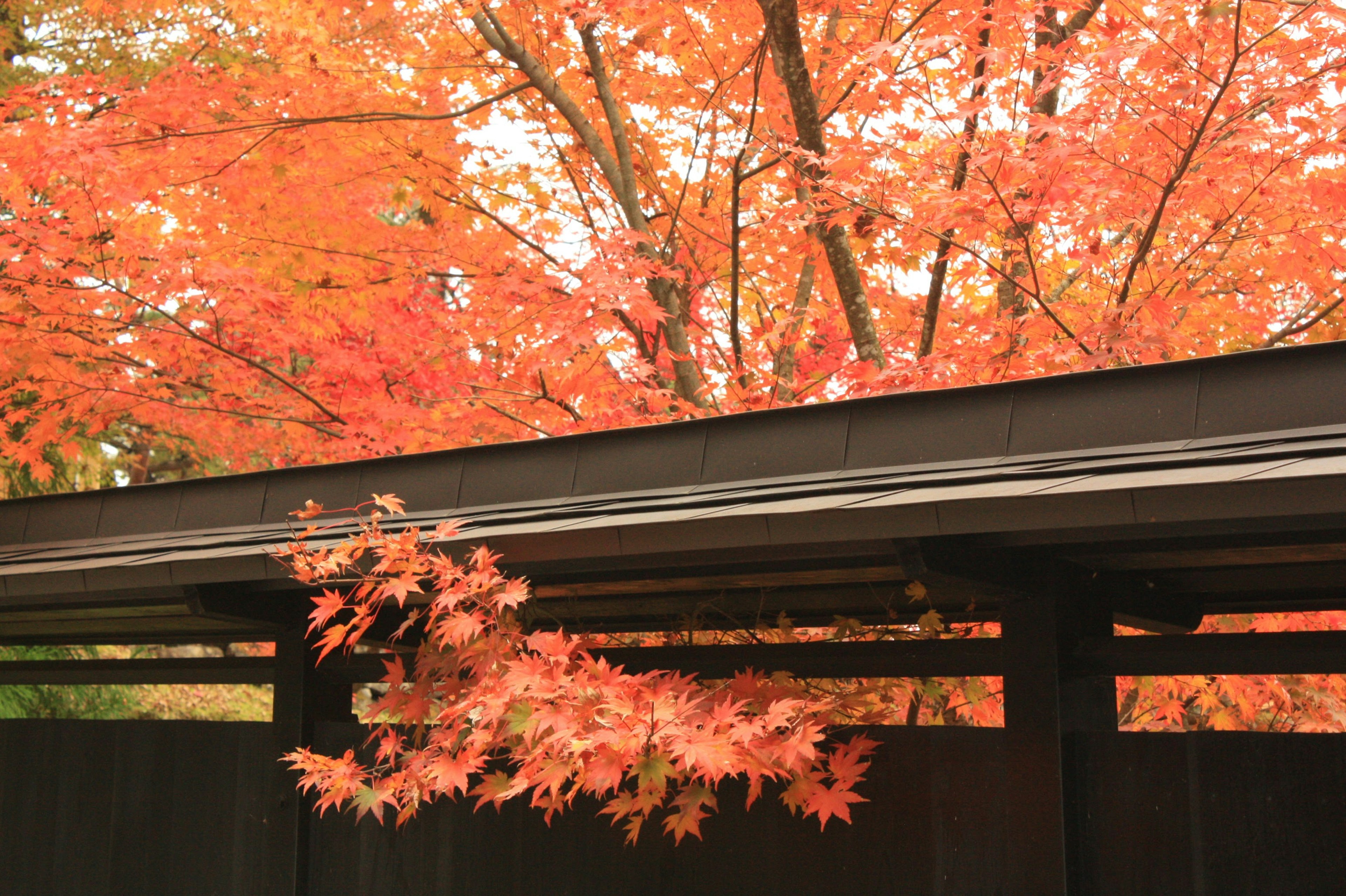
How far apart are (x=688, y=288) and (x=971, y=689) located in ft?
16.4

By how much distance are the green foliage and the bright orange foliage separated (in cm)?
296

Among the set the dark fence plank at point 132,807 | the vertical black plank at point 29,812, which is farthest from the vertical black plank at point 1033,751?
the vertical black plank at point 29,812

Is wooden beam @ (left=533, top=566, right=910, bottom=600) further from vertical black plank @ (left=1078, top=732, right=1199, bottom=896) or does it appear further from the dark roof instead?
vertical black plank @ (left=1078, top=732, right=1199, bottom=896)

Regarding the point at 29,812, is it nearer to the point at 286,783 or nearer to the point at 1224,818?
the point at 286,783

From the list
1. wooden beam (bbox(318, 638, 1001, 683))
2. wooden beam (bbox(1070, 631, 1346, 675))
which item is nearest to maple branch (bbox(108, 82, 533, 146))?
wooden beam (bbox(318, 638, 1001, 683))

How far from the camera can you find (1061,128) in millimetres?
6285

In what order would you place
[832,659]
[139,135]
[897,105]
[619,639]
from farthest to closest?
[139,135], [897,105], [619,639], [832,659]

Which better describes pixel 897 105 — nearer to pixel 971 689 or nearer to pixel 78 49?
pixel 971 689

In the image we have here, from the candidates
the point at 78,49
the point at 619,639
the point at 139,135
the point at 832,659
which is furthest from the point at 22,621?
the point at 78,49

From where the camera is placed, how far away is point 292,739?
16.3 ft

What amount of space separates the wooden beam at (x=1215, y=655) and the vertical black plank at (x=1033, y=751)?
0.17 meters

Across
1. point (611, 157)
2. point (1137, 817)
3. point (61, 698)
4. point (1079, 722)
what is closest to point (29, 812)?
point (1079, 722)

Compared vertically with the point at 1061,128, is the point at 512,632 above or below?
below

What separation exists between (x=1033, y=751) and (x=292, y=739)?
10.2 ft
